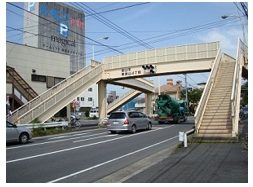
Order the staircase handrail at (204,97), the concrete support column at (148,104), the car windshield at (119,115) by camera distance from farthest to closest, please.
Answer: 1. the concrete support column at (148,104)
2. the car windshield at (119,115)
3. the staircase handrail at (204,97)

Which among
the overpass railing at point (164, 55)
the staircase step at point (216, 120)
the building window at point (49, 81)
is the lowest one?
the staircase step at point (216, 120)

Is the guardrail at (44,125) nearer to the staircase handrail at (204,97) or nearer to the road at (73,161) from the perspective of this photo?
the road at (73,161)

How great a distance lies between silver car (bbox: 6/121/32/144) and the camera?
62.0ft

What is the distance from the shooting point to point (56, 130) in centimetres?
2650

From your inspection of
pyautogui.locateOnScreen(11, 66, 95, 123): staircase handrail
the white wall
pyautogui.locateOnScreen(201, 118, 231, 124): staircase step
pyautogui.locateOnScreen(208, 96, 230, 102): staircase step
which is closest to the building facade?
the white wall

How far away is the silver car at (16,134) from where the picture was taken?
18.9 metres

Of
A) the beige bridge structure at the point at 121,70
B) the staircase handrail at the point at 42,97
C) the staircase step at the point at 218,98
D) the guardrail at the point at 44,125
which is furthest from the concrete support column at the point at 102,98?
the staircase step at the point at 218,98

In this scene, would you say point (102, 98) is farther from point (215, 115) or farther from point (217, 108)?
point (215, 115)

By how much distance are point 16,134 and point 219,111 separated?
1145cm

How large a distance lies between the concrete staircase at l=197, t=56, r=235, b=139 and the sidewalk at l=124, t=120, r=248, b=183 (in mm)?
2689

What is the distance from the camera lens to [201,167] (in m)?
10.0

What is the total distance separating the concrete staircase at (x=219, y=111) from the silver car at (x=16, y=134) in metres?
9.94

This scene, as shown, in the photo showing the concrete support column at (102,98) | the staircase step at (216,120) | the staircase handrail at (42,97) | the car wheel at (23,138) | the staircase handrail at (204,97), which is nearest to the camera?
the staircase handrail at (204,97)

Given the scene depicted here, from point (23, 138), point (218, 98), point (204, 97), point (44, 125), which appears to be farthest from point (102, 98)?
point (204, 97)
